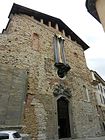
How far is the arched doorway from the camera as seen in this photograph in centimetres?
1456

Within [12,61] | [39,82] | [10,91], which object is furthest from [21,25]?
[10,91]

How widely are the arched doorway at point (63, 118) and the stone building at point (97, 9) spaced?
997 cm

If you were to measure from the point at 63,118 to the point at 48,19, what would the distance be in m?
9.53

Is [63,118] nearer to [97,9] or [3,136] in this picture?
[3,136]

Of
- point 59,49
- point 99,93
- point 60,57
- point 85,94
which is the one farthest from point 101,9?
point 99,93

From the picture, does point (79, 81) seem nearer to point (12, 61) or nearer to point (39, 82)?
point (39, 82)

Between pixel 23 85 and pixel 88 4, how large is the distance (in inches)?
325

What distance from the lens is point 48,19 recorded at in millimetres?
18328

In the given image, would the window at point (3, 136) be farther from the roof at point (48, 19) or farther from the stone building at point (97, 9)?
the roof at point (48, 19)

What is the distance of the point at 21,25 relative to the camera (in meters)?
15.5

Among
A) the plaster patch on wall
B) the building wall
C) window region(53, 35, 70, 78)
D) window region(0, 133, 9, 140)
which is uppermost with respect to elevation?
window region(53, 35, 70, 78)

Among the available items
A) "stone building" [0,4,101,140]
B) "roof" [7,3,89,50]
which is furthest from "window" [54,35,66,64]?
"roof" [7,3,89,50]

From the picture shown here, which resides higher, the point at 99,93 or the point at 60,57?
the point at 60,57

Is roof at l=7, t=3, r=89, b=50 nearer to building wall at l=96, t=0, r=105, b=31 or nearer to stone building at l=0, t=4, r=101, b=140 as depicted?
stone building at l=0, t=4, r=101, b=140
